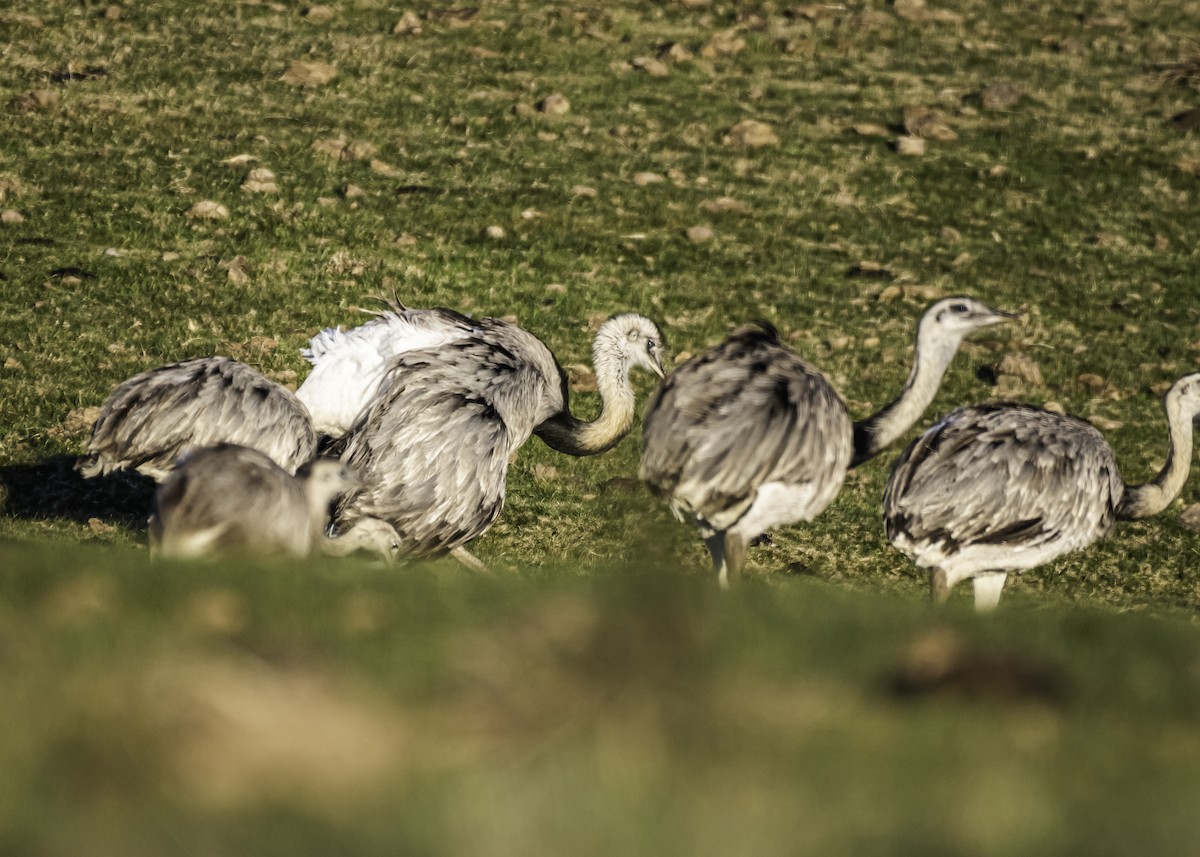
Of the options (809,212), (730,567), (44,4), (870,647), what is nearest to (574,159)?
(809,212)

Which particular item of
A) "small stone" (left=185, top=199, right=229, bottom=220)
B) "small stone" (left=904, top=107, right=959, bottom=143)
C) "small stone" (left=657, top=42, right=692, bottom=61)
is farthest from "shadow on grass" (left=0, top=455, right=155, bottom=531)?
"small stone" (left=904, top=107, right=959, bottom=143)

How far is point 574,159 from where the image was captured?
918 inches

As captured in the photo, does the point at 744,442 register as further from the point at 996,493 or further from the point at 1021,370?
the point at 1021,370

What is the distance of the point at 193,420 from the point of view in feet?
38.5

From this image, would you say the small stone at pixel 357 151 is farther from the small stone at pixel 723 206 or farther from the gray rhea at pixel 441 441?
the gray rhea at pixel 441 441

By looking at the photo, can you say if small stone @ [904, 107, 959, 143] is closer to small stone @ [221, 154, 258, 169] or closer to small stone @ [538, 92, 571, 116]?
small stone @ [538, 92, 571, 116]

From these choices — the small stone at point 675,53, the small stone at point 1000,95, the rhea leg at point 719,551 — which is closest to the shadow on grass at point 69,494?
the rhea leg at point 719,551

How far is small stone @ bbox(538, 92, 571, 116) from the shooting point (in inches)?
963

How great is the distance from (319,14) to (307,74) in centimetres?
248

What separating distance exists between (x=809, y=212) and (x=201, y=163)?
27.2 feet

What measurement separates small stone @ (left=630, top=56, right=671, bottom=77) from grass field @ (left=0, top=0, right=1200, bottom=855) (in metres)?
0.05

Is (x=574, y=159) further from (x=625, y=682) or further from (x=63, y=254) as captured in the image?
(x=625, y=682)

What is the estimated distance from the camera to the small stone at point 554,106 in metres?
24.5

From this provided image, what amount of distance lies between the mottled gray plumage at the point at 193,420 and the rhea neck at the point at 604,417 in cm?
235
